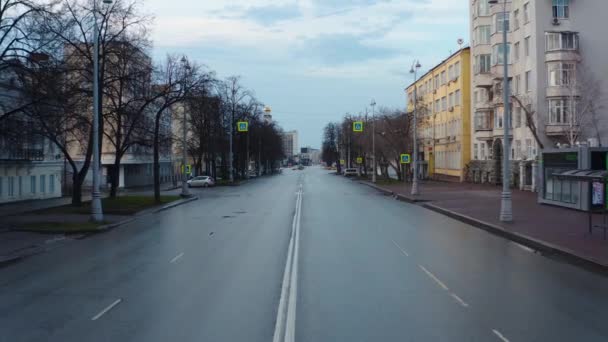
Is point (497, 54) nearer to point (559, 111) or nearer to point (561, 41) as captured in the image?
point (561, 41)

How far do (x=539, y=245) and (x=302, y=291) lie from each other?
9.10 meters

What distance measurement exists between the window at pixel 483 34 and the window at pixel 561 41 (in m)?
12.6

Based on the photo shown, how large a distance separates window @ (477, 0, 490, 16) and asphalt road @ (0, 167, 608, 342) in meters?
46.6

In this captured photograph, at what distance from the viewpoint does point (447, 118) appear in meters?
79.2

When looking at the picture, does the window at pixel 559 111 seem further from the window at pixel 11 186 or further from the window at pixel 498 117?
the window at pixel 11 186

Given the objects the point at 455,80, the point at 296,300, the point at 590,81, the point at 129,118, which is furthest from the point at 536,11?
the point at 296,300

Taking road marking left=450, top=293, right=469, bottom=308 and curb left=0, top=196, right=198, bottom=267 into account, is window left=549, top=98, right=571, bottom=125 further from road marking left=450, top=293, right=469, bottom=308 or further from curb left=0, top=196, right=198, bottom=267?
road marking left=450, top=293, right=469, bottom=308

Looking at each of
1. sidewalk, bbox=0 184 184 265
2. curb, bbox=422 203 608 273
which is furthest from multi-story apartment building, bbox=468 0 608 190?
sidewalk, bbox=0 184 184 265

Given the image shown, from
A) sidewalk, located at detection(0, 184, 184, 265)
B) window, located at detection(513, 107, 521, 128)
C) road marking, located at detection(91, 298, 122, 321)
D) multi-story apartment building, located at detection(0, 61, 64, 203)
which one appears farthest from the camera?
window, located at detection(513, 107, 521, 128)

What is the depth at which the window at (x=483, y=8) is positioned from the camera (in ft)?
199

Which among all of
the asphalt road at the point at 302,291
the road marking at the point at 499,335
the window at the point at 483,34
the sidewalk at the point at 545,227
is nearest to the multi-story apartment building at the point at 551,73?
the window at the point at 483,34

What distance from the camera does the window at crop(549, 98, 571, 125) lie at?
46875 mm

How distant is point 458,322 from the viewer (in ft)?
27.2

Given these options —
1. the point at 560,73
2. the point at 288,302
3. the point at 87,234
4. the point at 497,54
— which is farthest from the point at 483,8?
the point at 288,302
